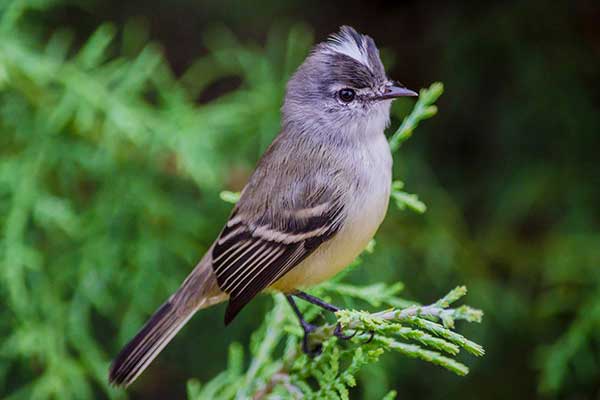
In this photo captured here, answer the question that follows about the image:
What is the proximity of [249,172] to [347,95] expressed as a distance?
3.77ft

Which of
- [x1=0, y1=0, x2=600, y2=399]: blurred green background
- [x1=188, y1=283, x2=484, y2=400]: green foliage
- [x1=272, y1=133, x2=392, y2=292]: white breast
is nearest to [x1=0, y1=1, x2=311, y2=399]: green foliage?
[x1=0, y1=0, x2=600, y2=399]: blurred green background

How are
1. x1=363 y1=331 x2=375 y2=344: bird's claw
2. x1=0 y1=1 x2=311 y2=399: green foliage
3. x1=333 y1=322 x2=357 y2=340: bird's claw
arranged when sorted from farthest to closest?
x1=0 y1=1 x2=311 y2=399: green foliage < x1=333 y1=322 x2=357 y2=340: bird's claw < x1=363 y1=331 x2=375 y2=344: bird's claw

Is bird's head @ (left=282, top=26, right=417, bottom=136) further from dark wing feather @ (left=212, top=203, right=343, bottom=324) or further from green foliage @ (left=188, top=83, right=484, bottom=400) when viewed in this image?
dark wing feather @ (left=212, top=203, right=343, bottom=324)

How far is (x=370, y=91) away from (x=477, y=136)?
5.33ft

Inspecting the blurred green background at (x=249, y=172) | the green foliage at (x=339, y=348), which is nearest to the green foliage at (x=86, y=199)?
the blurred green background at (x=249, y=172)

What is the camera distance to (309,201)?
9.06ft

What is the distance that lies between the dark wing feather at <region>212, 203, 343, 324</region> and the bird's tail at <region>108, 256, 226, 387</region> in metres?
0.14

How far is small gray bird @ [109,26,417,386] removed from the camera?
8.78 ft

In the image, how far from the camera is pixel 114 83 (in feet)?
12.9

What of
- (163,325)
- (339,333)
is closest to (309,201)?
(339,333)

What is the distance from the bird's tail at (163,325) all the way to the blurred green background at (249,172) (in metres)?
0.61

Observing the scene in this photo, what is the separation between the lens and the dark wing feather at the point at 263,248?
2.69 metres

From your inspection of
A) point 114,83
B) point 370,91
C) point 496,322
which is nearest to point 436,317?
point 370,91

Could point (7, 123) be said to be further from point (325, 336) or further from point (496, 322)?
point (496, 322)
